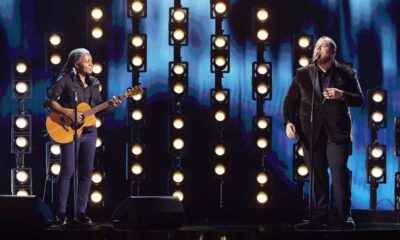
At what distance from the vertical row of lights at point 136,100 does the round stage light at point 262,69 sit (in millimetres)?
1282

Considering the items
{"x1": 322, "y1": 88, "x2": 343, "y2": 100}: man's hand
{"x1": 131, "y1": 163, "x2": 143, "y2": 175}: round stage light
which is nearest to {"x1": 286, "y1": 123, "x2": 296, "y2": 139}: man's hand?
{"x1": 322, "y1": 88, "x2": 343, "y2": 100}: man's hand

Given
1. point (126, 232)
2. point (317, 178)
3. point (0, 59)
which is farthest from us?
point (0, 59)

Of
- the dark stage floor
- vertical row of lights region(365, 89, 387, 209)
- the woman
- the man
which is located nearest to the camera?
the dark stage floor

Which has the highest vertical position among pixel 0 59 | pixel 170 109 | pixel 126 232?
pixel 0 59

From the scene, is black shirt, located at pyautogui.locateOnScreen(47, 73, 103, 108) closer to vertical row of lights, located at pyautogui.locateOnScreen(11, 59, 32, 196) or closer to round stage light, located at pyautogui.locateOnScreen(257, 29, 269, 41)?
vertical row of lights, located at pyautogui.locateOnScreen(11, 59, 32, 196)

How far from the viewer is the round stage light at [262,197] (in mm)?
8594

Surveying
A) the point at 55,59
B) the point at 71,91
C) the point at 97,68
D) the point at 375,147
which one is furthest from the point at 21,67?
the point at 375,147

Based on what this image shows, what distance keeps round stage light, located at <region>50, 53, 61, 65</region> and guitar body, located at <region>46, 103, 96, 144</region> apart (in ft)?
4.19

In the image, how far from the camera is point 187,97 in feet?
29.9

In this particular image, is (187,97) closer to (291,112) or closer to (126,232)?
(291,112)

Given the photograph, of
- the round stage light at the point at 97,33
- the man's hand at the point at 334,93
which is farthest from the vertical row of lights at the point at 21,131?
the man's hand at the point at 334,93

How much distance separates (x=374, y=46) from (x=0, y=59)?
14.4 ft

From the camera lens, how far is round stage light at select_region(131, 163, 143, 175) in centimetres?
859

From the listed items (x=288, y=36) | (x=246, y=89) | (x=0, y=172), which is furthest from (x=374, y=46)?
(x=0, y=172)
